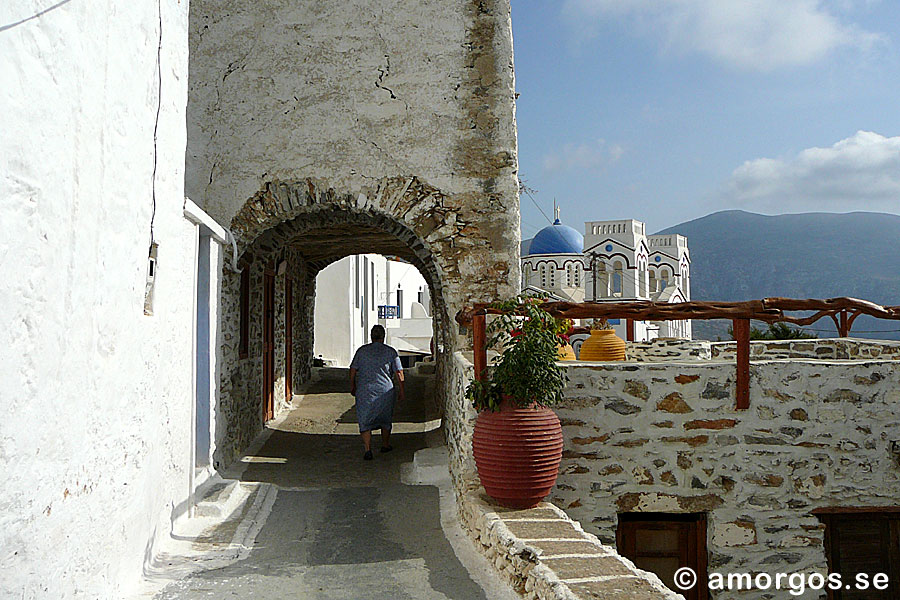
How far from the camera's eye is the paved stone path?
4012 mm

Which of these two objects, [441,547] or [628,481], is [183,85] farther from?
[628,481]

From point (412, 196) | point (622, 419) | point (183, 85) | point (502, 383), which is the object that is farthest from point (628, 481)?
point (183, 85)

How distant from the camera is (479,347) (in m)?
5.07

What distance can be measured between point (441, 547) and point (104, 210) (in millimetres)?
3034

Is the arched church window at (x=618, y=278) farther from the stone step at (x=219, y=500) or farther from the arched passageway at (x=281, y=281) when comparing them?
the stone step at (x=219, y=500)

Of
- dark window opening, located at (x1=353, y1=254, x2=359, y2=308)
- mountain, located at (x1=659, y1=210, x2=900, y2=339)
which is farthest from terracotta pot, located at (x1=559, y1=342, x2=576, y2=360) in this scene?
mountain, located at (x1=659, y1=210, x2=900, y2=339)

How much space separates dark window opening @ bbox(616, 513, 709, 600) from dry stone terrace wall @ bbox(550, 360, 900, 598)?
0.21m

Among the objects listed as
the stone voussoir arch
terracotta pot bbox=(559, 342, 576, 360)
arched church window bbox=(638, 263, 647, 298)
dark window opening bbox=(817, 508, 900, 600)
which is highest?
arched church window bbox=(638, 263, 647, 298)

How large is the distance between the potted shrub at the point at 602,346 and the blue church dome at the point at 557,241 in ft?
90.7

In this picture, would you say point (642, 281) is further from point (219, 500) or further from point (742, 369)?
point (219, 500)

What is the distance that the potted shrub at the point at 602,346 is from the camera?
28.1 ft

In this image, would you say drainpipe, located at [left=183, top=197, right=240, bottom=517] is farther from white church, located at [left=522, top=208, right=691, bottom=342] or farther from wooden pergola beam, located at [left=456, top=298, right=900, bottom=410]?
white church, located at [left=522, top=208, right=691, bottom=342]

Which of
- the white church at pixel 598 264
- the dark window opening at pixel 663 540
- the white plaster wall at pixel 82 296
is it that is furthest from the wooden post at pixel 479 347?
the white church at pixel 598 264

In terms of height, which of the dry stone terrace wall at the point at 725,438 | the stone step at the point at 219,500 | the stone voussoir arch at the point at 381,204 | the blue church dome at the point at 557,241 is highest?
the blue church dome at the point at 557,241
